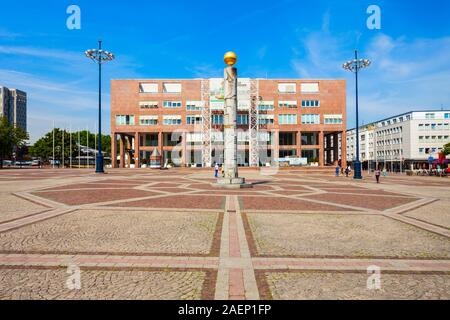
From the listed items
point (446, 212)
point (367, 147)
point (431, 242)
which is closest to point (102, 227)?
point (431, 242)

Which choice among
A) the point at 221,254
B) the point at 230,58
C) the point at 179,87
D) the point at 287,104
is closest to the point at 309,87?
the point at 287,104

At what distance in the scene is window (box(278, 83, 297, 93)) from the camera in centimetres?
5781

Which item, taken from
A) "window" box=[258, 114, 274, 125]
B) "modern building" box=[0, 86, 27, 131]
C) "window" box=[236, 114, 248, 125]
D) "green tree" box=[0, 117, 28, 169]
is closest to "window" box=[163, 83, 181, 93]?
"window" box=[236, 114, 248, 125]

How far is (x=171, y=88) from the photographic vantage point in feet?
193

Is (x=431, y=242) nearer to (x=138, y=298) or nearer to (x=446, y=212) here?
(x=446, y=212)

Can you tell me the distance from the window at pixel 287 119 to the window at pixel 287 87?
5.55m

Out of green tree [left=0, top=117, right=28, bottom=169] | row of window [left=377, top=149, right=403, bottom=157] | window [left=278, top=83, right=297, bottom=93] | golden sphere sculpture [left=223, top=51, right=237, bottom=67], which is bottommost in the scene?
row of window [left=377, top=149, right=403, bottom=157]

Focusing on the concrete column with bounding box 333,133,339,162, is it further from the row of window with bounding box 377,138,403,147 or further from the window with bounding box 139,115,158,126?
the window with bounding box 139,115,158,126

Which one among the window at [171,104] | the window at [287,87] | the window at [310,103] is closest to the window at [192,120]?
the window at [171,104]

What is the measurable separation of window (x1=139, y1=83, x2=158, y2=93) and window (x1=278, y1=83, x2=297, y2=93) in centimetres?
2841

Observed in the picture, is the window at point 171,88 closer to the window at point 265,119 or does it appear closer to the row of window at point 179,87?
the row of window at point 179,87

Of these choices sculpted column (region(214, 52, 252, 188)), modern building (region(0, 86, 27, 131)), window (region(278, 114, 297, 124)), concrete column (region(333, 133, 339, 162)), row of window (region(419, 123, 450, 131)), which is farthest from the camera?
modern building (region(0, 86, 27, 131))

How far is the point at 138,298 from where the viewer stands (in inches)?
128
